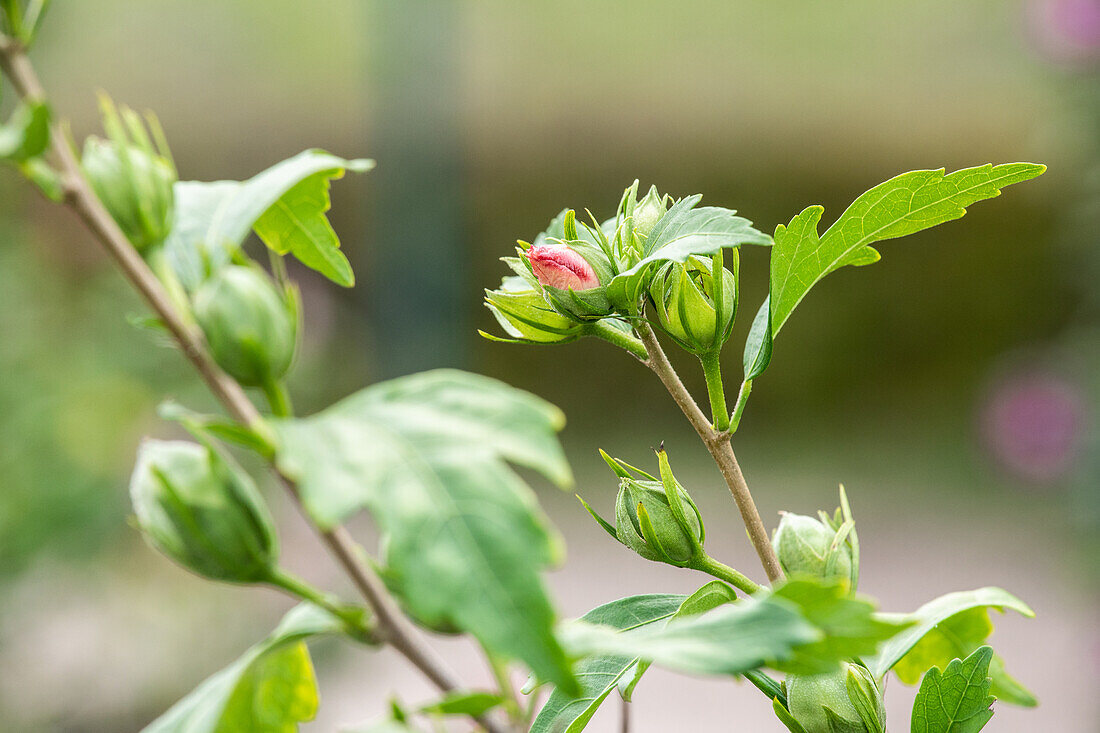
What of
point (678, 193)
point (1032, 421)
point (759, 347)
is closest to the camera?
point (759, 347)

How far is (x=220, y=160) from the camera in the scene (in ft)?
9.41

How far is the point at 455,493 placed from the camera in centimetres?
12

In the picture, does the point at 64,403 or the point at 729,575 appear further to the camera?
the point at 64,403

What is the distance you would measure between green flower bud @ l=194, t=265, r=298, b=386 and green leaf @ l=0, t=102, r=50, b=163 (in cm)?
3

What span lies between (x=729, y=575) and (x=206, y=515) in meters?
0.10

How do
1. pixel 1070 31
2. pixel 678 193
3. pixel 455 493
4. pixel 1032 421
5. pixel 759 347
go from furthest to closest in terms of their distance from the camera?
pixel 678 193 < pixel 1032 421 < pixel 1070 31 < pixel 759 347 < pixel 455 493

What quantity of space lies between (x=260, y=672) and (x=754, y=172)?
3123 mm

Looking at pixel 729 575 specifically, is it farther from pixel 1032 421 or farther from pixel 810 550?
pixel 1032 421

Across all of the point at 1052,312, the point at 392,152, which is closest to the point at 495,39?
the point at 392,152

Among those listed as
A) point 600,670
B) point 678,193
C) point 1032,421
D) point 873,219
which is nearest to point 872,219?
point 873,219

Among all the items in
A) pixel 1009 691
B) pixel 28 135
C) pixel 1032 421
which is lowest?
pixel 1032 421

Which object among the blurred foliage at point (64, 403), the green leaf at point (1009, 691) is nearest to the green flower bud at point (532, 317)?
the green leaf at point (1009, 691)

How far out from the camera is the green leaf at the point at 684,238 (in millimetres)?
171

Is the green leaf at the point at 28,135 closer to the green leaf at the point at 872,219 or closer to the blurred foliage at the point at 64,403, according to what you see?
the green leaf at the point at 872,219
